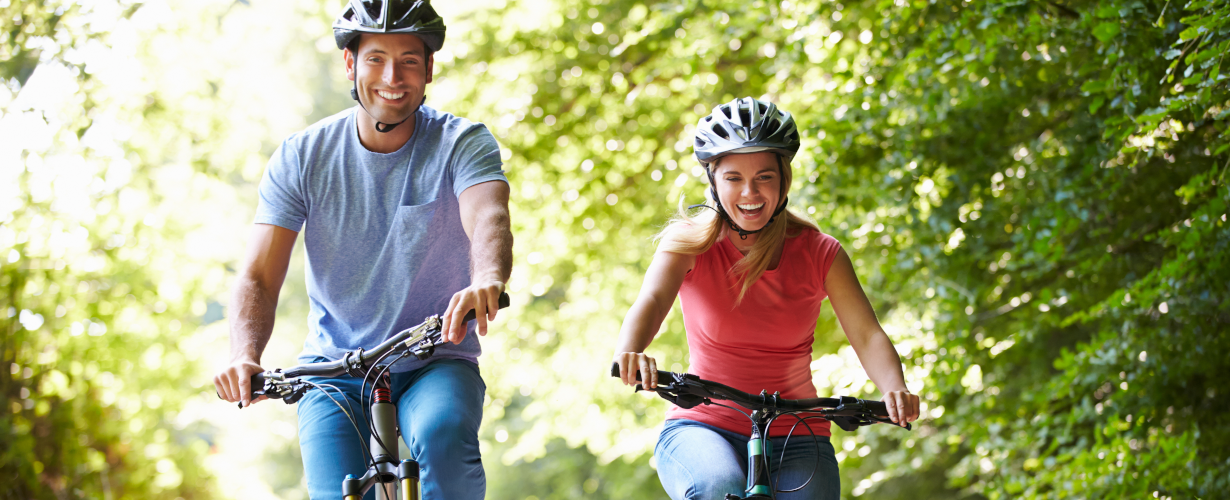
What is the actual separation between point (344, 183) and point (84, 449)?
6957mm

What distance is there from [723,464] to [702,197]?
4.19 meters

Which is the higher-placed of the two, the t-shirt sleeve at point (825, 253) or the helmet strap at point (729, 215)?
the helmet strap at point (729, 215)

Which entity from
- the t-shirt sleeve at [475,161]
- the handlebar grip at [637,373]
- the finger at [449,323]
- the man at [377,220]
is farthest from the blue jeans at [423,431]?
the t-shirt sleeve at [475,161]

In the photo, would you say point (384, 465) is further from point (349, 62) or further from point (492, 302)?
point (349, 62)

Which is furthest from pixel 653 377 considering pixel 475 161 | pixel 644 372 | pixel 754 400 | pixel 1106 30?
pixel 1106 30

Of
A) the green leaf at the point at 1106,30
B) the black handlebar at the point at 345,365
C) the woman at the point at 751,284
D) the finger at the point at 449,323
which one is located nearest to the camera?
the finger at the point at 449,323

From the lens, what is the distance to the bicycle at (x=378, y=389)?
2.54m

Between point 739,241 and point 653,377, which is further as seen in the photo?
point 739,241

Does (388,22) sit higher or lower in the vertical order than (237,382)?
higher

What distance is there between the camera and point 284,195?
3127mm

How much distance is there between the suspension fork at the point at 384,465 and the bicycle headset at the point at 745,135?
4.19 feet

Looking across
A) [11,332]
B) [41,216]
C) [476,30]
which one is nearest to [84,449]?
[11,332]

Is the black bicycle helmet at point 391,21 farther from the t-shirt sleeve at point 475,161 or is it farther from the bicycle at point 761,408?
the bicycle at point 761,408

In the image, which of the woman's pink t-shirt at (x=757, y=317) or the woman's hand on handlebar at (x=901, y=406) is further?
the woman's pink t-shirt at (x=757, y=317)
